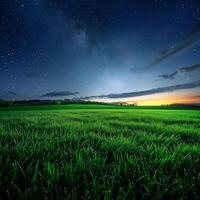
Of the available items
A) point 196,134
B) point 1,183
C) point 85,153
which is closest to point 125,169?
point 85,153

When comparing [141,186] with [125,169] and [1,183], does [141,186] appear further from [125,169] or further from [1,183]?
[1,183]

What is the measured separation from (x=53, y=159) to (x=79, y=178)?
49 centimetres

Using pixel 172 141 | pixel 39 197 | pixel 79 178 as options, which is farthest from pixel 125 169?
pixel 172 141

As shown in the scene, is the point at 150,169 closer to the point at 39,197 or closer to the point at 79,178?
the point at 79,178

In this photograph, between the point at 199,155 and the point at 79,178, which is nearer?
the point at 79,178

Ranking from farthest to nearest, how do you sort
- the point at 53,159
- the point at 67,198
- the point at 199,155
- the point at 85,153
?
1. the point at 199,155
2. the point at 85,153
3. the point at 53,159
4. the point at 67,198

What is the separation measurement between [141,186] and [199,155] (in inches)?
43.3

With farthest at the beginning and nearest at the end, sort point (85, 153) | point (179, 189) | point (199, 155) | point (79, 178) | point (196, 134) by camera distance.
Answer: point (196, 134) → point (199, 155) → point (85, 153) → point (79, 178) → point (179, 189)

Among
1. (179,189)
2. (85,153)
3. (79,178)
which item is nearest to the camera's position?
(179,189)

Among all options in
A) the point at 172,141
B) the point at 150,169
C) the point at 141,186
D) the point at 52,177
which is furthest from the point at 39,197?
the point at 172,141

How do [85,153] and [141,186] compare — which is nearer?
[141,186]

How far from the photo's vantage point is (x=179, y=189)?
1.12 meters

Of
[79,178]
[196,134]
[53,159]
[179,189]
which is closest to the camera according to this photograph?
[179,189]

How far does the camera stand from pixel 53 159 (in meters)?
1.61
